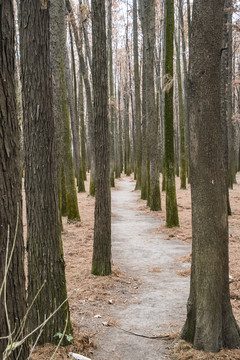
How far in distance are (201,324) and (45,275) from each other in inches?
64.1

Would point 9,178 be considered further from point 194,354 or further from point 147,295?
point 147,295

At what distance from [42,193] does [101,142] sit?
2.49 metres

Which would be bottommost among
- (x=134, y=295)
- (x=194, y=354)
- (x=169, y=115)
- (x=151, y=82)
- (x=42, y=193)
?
(x=134, y=295)

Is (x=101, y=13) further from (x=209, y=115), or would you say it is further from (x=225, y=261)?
(x=225, y=261)

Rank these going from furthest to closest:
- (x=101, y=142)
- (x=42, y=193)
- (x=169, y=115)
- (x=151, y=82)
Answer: (x=151, y=82) → (x=169, y=115) → (x=101, y=142) → (x=42, y=193)

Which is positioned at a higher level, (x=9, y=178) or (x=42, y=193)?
(x=9, y=178)

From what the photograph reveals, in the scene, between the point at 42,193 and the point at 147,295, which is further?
the point at 147,295

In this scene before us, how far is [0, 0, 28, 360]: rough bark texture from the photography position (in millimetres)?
1789

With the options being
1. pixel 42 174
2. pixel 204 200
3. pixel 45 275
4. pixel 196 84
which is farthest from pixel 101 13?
pixel 45 275

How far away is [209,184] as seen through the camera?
354cm

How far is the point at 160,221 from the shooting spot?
1127 cm

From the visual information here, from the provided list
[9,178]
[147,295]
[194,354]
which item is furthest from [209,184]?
[147,295]

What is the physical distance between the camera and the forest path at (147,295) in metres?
3.86

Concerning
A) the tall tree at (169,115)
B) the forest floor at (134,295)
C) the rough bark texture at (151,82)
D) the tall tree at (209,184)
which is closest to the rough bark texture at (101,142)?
the forest floor at (134,295)
